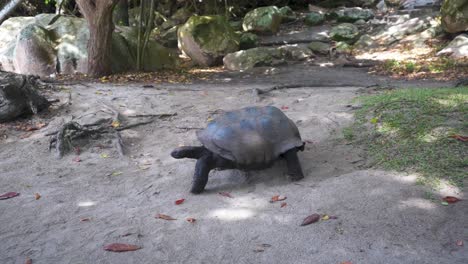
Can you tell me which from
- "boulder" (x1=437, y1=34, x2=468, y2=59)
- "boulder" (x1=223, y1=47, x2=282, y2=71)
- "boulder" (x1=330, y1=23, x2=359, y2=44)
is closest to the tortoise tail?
"boulder" (x1=223, y1=47, x2=282, y2=71)

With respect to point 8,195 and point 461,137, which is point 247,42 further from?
point 8,195

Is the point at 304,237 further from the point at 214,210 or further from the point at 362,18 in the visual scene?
the point at 362,18

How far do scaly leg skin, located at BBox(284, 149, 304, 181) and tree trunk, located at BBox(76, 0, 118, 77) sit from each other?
6852 mm

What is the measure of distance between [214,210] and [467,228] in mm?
1984

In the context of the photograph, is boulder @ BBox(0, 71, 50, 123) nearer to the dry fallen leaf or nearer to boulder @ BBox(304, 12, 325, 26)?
the dry fallen leaf

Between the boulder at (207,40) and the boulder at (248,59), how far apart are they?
0.50 m

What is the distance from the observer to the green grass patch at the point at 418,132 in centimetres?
401

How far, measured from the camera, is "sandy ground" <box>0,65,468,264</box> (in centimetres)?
313

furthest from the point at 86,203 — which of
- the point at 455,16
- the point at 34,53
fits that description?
the point at 455,16

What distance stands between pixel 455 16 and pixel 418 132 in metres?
8.92

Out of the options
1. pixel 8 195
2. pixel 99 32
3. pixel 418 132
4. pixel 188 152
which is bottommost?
pixel 8 195

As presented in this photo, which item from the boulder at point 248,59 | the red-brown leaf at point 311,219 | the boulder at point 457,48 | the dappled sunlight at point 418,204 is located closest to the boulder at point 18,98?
the red-brown leaf at point 311,219

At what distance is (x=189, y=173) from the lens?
4867 millimetres

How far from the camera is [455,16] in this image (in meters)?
11.9
